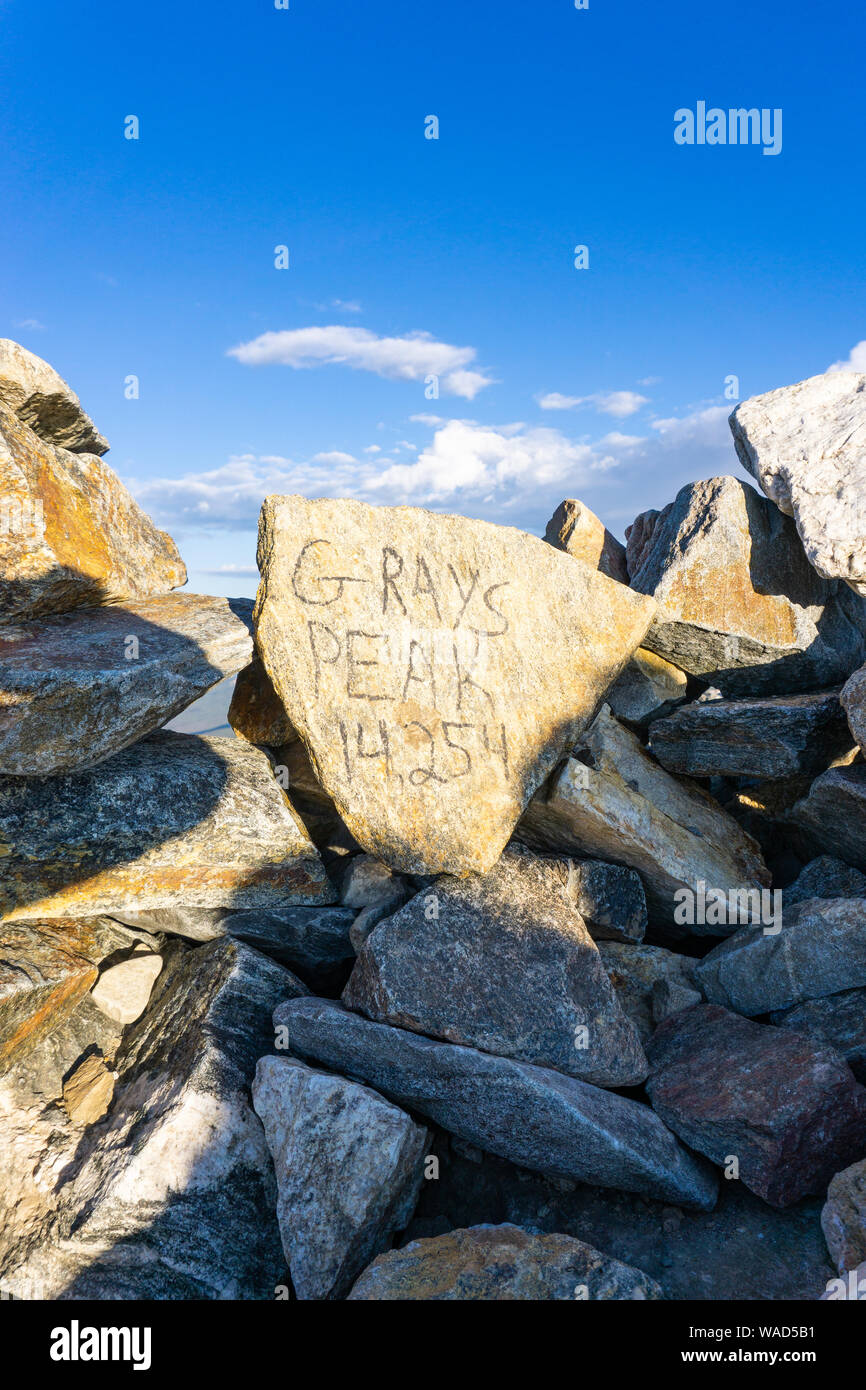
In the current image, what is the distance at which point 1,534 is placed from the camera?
5.65 m

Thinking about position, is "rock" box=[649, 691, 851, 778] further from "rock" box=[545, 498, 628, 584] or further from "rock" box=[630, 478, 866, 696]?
"rock" box=[545, 498, 628, 584]

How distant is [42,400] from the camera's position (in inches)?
262

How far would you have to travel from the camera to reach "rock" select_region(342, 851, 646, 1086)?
501 cm

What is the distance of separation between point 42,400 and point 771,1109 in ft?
24.2

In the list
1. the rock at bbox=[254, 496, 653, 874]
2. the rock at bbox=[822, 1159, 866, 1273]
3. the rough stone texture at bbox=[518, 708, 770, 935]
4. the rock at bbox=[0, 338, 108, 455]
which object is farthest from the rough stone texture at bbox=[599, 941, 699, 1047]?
the rock at bbox=[0, 338, 108, 455]

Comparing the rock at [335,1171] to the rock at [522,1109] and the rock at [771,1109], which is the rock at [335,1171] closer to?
the rock at [522,1109]

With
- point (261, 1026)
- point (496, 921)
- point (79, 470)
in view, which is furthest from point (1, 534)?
point (496, 921)

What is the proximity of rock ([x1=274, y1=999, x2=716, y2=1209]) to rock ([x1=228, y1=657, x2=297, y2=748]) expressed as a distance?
108 inches

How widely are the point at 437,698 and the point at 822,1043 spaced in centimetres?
335

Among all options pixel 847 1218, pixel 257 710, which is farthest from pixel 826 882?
pixel 257 710

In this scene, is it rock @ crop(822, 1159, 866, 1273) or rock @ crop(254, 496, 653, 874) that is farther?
rock @ crop(254, 496, 653, 874)

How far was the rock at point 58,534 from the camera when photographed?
5.71m

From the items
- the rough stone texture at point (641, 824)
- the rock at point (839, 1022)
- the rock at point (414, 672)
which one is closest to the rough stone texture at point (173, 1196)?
the rock at point (414, 672)

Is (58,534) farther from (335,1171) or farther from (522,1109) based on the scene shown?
(522,1109)
